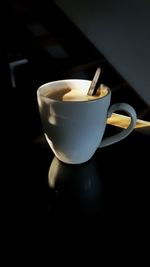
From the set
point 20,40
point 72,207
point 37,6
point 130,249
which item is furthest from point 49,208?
point 37,6

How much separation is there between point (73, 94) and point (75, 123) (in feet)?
0.31

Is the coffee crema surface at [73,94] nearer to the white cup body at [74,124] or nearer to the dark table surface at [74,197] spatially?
the white cup body at [74,124]

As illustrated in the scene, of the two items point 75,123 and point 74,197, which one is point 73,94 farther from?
point 74,197

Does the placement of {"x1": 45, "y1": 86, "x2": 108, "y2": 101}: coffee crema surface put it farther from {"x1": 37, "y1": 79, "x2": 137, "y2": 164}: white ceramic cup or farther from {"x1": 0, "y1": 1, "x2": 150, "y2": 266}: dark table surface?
{"x1": 0, "y1": 1, "x2": 150, "y2": 266}: dark table surface

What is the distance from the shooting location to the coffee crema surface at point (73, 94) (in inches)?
21.1

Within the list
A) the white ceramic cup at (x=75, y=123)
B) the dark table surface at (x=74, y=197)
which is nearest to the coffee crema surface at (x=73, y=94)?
the white ceramic cup at (x=75, y=123)

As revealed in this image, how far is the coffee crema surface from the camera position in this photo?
537 mm

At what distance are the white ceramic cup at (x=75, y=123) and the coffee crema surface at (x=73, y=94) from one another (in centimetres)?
2

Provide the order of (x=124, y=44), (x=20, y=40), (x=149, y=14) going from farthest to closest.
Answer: (x=124, y=44)
(x=149, y=14)
(x=20, y=40)

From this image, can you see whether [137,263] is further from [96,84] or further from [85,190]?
[96,84]

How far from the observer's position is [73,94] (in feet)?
1.83

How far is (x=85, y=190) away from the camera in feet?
1.63

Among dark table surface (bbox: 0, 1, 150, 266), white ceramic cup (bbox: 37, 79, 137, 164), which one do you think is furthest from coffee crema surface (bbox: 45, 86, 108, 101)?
dark table surface (bbox: 0, 1, 150, 266)

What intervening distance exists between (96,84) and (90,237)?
28cm
